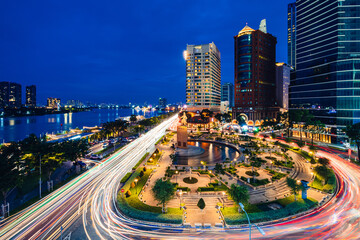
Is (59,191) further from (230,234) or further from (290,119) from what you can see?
(290,119)

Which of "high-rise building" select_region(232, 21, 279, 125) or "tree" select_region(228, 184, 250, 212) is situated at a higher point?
"high-rise building" select_region(232, 21, 279, 125)

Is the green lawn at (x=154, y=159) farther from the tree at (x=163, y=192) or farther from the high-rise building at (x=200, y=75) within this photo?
the high-rise building at (x=200, y=75)

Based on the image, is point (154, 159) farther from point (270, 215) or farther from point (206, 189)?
point (270, 215)

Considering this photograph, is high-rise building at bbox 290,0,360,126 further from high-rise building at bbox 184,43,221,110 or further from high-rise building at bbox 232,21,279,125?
high-rise building at bbox 184,43,221,110

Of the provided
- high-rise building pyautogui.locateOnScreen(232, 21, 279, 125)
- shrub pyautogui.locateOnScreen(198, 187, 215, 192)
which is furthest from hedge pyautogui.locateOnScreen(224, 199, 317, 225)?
high-rise building pyautogui.locateOnScreen(232, 21, 279, 125)

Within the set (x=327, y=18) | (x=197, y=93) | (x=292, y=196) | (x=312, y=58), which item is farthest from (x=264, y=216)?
(x=197, y=93)

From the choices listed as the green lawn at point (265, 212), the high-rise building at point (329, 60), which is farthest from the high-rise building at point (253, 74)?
the green lawn at point (265, 212)
